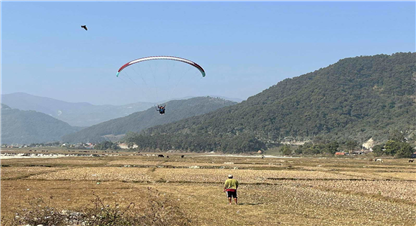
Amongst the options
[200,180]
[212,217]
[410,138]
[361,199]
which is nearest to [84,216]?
[212,217]

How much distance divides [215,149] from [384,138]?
74.5 metres

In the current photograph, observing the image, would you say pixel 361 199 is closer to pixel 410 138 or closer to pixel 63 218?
pixel 63 218

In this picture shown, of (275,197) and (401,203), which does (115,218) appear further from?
(401,203)

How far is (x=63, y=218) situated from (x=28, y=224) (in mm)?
1580

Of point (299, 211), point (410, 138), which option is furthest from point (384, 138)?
point (299, 211)

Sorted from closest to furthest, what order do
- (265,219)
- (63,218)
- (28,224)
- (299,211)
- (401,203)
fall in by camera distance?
(28,224), (63,218), (265,219), (299,211), (401,203)

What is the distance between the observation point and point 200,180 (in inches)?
1603

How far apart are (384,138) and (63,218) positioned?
16993 cm

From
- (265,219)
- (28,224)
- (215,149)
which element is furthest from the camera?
(215,149)

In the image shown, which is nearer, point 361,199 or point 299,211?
point 299,211

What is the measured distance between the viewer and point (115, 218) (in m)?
16.9

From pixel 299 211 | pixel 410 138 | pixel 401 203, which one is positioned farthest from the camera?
pixel 410 138

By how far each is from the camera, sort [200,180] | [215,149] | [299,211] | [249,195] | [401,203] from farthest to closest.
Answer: [215,149], [200,180], [249,195], [401,203], [299,211]

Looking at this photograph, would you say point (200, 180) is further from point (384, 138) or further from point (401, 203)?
point (384, 138)
